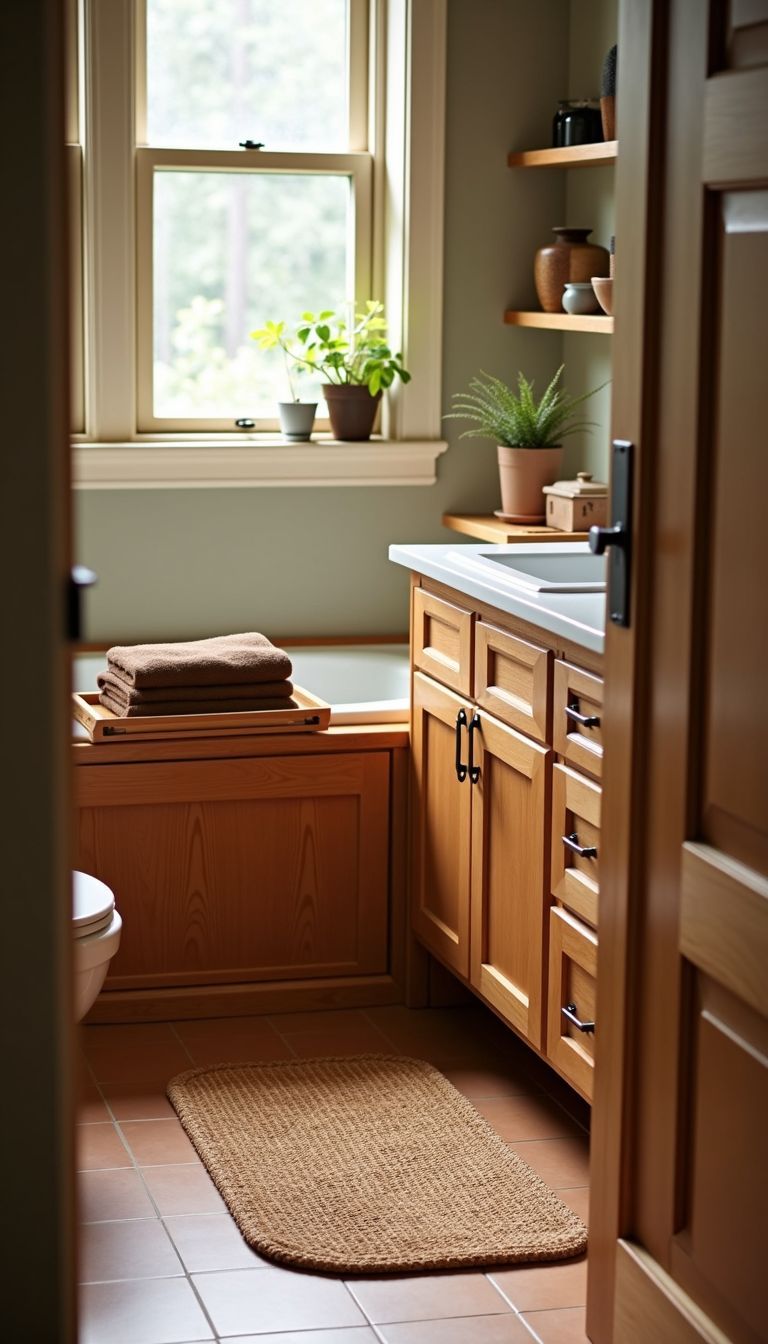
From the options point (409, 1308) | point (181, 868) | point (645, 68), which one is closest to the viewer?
point (645, 68)

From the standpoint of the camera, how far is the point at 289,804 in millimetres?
3500

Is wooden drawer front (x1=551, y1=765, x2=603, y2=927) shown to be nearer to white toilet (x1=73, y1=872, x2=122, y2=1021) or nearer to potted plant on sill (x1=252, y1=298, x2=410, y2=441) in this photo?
white toilet (x1=73, y1=872, x2=122, y2=1021)

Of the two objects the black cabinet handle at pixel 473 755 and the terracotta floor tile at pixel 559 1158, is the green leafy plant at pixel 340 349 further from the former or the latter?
the terracotta floor tile at pixel 559 1158

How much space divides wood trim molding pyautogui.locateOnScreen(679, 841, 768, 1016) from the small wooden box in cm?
202

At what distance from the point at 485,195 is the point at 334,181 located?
0.37m

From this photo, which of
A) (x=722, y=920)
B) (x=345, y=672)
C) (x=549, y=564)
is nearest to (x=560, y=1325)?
(x=722, y=920)

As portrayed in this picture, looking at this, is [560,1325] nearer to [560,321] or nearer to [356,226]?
[560,321]

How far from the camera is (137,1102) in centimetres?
312

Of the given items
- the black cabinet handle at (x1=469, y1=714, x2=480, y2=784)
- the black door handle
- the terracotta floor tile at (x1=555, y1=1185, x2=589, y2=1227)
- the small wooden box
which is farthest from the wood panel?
the black door handle

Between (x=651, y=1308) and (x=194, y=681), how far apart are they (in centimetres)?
169

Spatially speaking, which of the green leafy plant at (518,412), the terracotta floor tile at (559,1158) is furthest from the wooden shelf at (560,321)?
the terracotta floor tile at (559,1158)

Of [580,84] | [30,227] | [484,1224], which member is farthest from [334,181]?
[30,227]

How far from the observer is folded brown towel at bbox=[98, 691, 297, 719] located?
3420 millimetres

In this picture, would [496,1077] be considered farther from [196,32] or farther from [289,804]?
[196,32]
